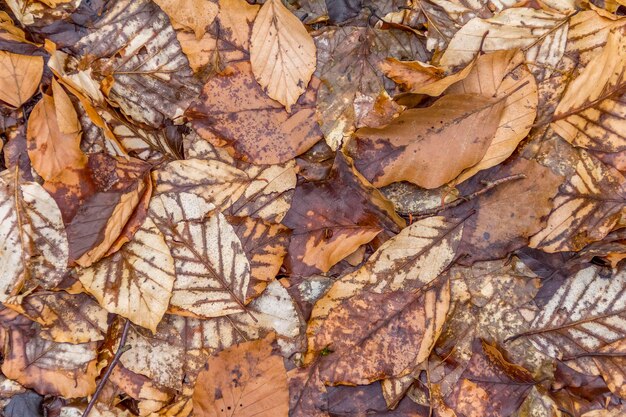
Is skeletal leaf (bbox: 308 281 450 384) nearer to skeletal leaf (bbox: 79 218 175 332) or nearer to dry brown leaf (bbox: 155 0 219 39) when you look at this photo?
skeletal leaf (bbox: 79 218 175 332)

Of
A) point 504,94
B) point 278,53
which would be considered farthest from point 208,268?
point 504,94

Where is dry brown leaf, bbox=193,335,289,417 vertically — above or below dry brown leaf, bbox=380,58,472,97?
below

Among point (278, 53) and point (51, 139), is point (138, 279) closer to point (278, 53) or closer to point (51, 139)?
point (51, 139)

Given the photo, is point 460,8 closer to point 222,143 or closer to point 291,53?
point 291,53

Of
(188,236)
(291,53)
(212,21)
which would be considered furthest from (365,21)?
(188,236)

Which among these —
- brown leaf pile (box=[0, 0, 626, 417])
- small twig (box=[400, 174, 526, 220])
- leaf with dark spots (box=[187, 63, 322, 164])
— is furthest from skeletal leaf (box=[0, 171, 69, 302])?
small twig (box=[400, 174, 526, 220])

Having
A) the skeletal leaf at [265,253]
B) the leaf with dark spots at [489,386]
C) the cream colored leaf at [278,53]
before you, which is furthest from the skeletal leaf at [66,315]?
the leaf with dark spots at [489,386]
